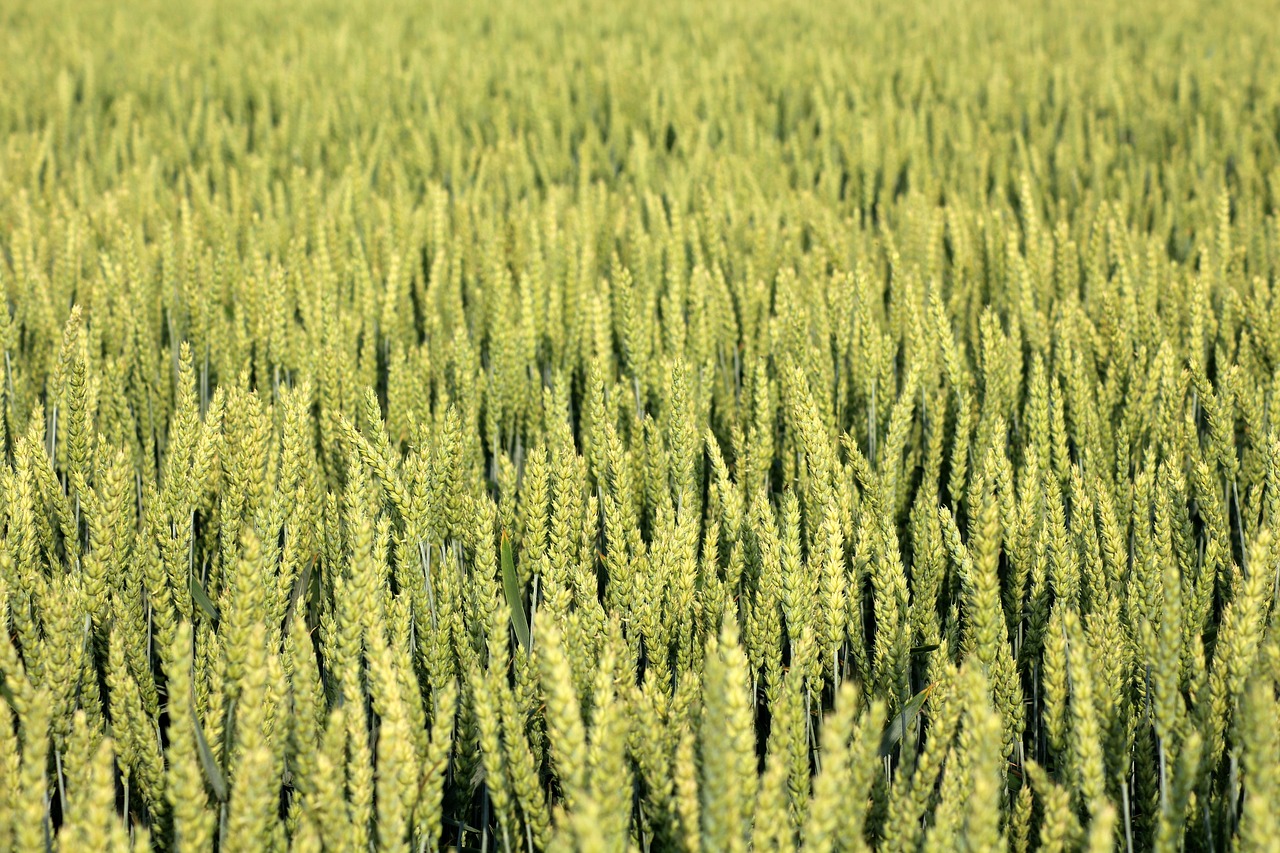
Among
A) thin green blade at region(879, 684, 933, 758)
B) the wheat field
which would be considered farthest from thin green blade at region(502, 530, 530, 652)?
thin green blade at region(879, 684, 933, 758)

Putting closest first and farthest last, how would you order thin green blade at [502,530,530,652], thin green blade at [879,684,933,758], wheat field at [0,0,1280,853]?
wheat field at [0,0,1280,853], thin green blade at [879,684,933,758], thin green blade at [502,530,530,652]

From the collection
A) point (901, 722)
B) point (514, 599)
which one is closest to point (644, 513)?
point (514, 599)

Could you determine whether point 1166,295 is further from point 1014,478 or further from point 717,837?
point 717,837

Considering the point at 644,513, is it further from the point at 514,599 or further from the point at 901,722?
the point at 901,722

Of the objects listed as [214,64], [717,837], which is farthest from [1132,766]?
[214,64]

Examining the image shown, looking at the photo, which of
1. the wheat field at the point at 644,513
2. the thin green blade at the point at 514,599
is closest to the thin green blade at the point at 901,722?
the wheat field at the point at 644,513

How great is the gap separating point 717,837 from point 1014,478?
35.1 inches

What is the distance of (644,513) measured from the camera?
1.35m

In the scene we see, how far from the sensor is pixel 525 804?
791 millimetres

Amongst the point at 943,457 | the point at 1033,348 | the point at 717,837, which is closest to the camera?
the point at 717,837

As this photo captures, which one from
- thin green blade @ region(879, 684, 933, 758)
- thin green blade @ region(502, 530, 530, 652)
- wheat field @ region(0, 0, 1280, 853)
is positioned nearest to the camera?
wheat field @ region(0, 0, 1280, 853)

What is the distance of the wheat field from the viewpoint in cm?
75

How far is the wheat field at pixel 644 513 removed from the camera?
2.45 feet

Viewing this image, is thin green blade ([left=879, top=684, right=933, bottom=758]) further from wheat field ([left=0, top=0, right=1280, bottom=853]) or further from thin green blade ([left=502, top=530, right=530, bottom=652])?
thin green blade ([left=502, top=530, right=530, bottom=652])
